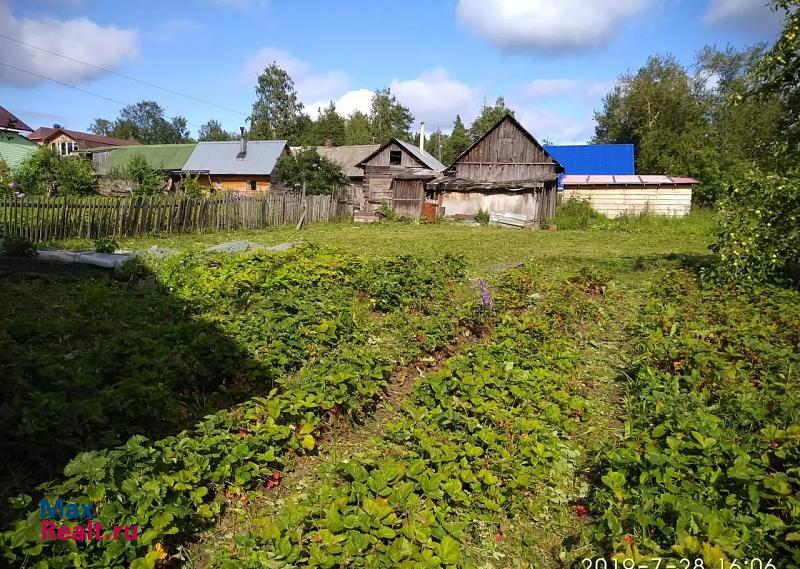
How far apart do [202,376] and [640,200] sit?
25.9 m

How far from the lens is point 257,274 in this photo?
21.7 ft

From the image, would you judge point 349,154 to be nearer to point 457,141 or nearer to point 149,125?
point 457,141

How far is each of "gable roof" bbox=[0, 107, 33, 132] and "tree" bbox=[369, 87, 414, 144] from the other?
38748mm

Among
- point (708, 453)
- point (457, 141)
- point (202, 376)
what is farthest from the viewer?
point (457, 141)

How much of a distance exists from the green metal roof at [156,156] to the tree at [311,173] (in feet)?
49.9

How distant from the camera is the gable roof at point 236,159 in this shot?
34438 millimetres

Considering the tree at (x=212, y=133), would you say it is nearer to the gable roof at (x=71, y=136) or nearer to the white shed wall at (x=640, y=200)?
the gable roof at (x=71, y=136)

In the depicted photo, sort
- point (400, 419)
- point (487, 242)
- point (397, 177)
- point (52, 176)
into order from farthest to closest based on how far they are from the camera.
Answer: point (397, 177) → point (52, 176) → point (487, 242) → point (400, 419)

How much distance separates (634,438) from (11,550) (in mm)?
3620

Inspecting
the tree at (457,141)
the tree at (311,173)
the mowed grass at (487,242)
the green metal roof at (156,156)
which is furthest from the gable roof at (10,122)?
the tree at (457,141)

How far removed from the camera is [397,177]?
88.1ft

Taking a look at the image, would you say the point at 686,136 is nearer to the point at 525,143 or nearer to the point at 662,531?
the point at 525,143

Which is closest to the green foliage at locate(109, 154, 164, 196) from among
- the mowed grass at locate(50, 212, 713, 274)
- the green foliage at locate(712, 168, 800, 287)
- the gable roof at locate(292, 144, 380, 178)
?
the mowed grass at locate(50, 212, 713, 274)

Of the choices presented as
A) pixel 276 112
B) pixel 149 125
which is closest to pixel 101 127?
pixel 149 125
